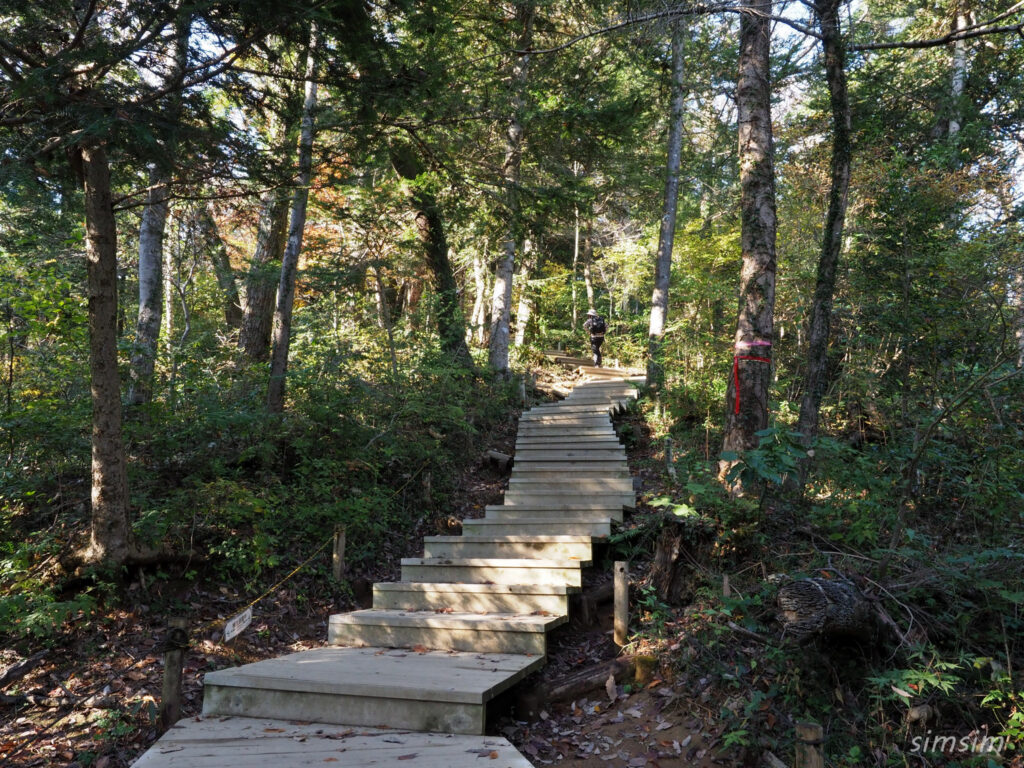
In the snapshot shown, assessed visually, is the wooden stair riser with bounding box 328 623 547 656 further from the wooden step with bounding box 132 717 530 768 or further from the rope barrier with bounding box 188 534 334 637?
the wooden step with bounding box 132 717 530 768

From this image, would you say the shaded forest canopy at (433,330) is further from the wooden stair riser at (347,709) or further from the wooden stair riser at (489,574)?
the wooden stair riser at (347,709)

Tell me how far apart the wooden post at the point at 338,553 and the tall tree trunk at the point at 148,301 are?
3.30 meters

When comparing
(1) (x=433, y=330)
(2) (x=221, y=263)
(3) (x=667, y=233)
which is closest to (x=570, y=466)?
(1) (x=433, y=330)

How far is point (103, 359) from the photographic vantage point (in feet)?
15.9

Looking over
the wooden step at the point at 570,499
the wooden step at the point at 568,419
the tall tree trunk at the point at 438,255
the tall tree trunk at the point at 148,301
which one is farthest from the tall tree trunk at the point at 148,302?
the wooden step at the point at 568,419

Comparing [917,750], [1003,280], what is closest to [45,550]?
[917,750]

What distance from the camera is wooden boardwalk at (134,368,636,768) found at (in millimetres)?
3191

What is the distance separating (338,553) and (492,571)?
1723 millimetres

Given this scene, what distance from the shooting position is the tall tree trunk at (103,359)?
483 cm

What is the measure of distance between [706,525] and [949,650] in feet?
5.84

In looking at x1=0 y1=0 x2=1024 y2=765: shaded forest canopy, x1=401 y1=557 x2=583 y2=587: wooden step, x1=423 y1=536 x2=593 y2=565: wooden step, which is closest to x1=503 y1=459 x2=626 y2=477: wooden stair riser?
x1=0 y1=0 x2=1024 y2=765: shaded forest canopy

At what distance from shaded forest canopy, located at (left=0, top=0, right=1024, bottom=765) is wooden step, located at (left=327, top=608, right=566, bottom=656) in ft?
4.52

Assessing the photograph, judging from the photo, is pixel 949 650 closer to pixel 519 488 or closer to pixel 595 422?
pixel 519 488

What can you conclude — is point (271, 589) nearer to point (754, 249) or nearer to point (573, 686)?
point (573, 686)
